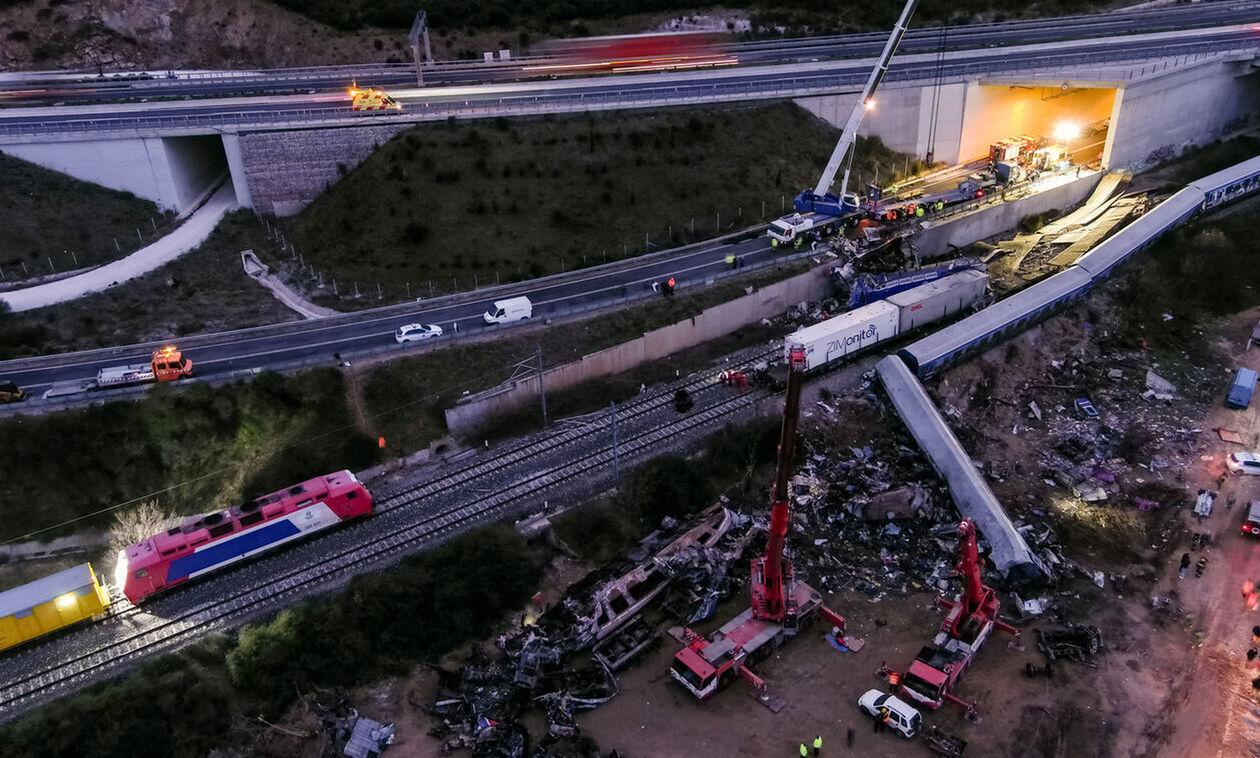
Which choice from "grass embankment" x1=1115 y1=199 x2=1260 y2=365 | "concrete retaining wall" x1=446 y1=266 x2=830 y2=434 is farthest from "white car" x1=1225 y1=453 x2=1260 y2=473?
"concrete retaining wall" x1=446 y1=266 x2=830 y2=434

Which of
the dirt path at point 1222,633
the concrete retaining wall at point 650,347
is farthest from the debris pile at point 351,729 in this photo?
the dirt path at point 1222,633

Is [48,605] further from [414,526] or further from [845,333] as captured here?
[845,333]

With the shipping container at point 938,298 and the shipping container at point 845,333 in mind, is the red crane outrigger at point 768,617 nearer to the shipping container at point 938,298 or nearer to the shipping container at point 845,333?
the shipping container at point 845,333

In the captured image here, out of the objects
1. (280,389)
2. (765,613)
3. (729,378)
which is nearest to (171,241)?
(280,389)

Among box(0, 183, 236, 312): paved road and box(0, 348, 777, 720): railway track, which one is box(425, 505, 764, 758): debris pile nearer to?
box(0, 348, 777, 720): railway track

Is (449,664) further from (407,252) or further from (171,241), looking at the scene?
(171,241)
